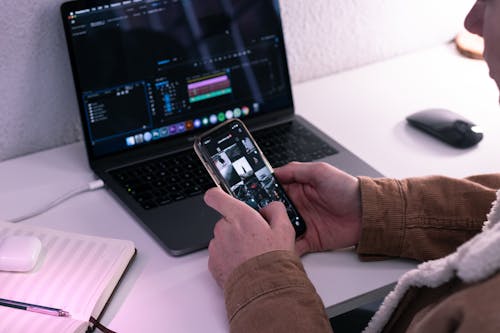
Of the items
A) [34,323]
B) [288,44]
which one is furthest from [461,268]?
[288,44]

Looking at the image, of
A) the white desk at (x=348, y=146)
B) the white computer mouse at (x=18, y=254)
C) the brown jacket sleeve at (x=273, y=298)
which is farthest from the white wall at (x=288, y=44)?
the brown jacket sleeve at (x=273, y=298)

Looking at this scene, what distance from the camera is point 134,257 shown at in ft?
3.16

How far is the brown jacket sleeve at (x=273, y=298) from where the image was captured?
777 millimetres

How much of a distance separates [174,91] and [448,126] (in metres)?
0.46

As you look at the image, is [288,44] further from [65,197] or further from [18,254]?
[18,254]

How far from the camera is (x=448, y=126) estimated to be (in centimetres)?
121

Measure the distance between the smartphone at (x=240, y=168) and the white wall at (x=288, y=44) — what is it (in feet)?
1.21

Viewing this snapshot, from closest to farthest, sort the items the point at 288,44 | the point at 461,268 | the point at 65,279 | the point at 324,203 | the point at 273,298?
the point at 461,268 < the point at 273,298 < the point at 65,279 < the point at 324,203 < the point at 288,44

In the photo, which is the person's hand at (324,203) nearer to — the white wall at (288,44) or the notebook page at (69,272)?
the notebook page at (69,272)

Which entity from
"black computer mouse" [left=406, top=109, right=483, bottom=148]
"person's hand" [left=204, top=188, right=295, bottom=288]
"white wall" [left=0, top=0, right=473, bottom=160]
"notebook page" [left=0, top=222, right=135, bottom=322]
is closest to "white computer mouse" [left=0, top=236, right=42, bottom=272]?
"notebook page" [left=0, top=222, right=135, bottom=322]

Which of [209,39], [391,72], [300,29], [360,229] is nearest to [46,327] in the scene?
[360,229]

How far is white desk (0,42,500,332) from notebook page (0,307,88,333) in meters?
0.06

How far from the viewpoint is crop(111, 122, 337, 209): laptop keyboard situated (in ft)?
3.54

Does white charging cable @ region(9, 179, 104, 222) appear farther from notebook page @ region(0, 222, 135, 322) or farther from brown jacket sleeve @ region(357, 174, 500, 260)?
brown jacket sleeve @ region(357, 174, 500, 260)
